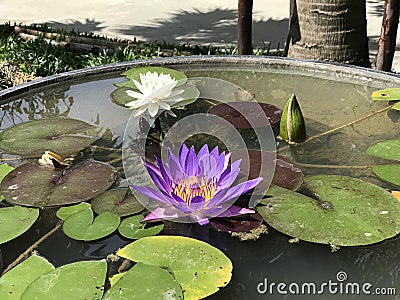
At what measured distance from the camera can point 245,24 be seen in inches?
90.2

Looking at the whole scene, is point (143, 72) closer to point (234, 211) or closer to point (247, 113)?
point (247, 113)

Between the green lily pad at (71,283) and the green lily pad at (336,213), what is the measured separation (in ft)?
1.04

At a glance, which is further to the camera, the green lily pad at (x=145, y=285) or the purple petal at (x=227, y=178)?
the purple petal at (x=227, y=178)

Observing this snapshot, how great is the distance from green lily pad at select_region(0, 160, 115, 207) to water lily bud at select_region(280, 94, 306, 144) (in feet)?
1.33

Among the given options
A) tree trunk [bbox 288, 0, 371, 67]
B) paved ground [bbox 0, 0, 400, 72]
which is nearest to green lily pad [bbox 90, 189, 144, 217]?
tree trunk [bbox 288, 0, 371, 67]

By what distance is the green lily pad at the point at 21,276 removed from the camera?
0.88m

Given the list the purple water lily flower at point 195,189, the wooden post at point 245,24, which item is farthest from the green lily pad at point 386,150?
the wooden post at point 245,24

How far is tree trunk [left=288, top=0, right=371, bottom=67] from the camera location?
6.67 feet

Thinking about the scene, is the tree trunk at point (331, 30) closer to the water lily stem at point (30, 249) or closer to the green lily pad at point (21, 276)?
the water lily stem at point (30, 249)

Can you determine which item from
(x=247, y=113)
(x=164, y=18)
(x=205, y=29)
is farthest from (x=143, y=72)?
(x=164, y=18)

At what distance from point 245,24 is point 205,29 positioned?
2.59 meters

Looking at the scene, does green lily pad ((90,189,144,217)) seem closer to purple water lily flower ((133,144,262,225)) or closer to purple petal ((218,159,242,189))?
purple water lily flower ((133,144,262,225))

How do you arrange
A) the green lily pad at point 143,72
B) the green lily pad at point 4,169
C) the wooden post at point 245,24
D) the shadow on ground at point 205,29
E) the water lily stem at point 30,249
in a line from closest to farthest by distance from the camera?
1. the water lily stem at point 30,249
2. the green lily pad at point 4,169
3. the green lily pad at point 143,72
4. the wooden post at point 245,24
5. the shadow on ground at point 205,29

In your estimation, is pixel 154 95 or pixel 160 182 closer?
pixel 160 182
